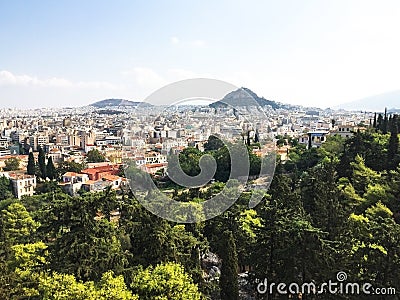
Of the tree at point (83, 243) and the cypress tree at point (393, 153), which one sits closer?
the tree at point (83, 243)

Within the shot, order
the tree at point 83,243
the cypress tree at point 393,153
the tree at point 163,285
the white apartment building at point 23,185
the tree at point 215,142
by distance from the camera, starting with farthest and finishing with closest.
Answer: the white apartment building at point 23,185
the cypress tree at point 393,153
the tree at point 215,142
the tree at point 83,243
the tree at point 163,285

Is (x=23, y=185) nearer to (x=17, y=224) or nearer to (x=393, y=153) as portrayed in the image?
(x=17, y=224)

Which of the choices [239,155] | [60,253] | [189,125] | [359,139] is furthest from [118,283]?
[359,139]

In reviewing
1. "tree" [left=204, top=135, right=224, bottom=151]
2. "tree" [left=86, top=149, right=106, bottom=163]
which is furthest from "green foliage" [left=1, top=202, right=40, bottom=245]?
"tree" [left=86, top=149, right=106, bottom=163]

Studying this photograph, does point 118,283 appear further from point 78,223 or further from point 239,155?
point 239,155

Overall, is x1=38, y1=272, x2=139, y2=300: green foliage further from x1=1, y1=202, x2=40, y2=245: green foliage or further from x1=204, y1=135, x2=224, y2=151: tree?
x1=204, y1=135, x2=224, y2=151: tree

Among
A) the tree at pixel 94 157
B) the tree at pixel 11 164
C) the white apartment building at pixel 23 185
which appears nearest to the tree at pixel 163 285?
the white apartment building at pixel 23 185

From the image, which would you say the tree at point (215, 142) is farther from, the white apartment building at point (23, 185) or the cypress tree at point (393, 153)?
the white apartment building at point (23, 185)

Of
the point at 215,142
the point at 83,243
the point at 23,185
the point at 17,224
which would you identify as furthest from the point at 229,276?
the point at 23,185

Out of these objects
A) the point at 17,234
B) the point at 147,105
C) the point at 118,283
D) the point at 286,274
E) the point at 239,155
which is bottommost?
the point at 17,234
